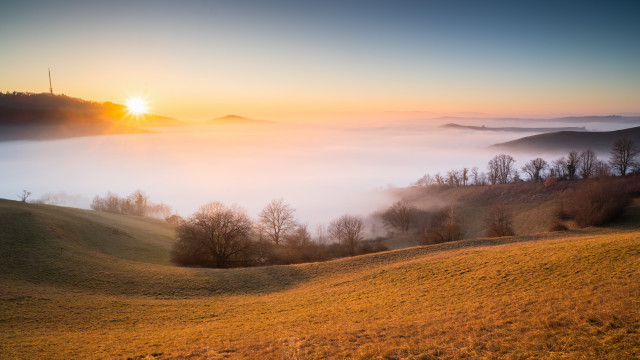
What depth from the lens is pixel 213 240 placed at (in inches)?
1772

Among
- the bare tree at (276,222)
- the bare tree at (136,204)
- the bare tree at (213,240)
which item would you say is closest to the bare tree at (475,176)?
the bare tree at (276,222)

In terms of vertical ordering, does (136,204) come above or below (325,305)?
above

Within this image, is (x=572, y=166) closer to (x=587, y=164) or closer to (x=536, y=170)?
(x=536, y=170)

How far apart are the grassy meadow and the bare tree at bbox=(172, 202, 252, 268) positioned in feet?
30.0

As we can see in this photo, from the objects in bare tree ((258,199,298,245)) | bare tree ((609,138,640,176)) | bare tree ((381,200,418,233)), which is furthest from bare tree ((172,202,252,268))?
bare tree ((609,138,640,176))

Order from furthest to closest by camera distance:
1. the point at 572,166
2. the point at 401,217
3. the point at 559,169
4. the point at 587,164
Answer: the point at 559,169 → the point at 587,164 → the point at 572,166 → the point at 401,217

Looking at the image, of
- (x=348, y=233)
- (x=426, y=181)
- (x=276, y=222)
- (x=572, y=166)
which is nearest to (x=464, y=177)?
(x=426, y=181)

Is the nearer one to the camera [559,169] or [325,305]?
[325,305]

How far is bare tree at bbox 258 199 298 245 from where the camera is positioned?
66250 millimetres

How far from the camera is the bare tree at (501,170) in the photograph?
393 ft

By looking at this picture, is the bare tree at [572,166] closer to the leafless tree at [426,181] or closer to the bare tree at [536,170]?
the bare tree at [536,170]

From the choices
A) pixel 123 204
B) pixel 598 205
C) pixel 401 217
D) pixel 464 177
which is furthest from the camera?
pixel 464 177

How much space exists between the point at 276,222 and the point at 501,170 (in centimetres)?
10091

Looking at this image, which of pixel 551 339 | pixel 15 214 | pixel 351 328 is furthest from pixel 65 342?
pixel 15 214
